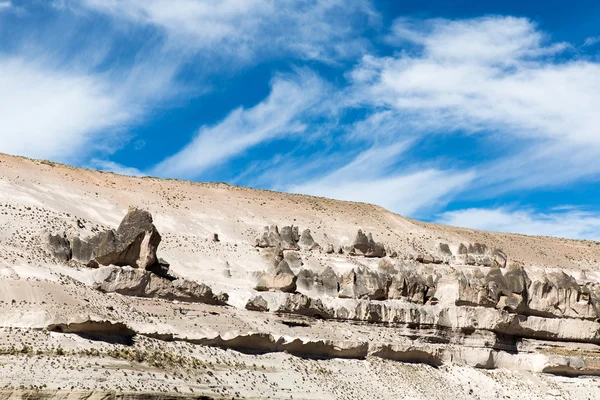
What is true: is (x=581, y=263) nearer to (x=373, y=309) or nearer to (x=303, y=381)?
(x=373, y=309)

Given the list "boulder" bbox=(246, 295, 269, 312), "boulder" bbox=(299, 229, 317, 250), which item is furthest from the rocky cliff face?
"boulder" bbox=(299, 229, 317, 250)

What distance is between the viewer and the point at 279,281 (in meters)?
55.0

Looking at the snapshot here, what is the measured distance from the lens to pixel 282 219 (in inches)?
3312

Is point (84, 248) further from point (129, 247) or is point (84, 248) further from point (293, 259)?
point (293, 259)

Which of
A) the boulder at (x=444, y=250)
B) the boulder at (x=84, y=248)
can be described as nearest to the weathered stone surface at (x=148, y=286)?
the boulder at (x=84, y=248)

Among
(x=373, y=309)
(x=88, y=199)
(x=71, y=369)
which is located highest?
(x=88, y=199)

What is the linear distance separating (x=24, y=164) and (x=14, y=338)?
136ft

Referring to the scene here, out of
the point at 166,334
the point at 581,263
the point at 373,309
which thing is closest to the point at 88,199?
the point at 373,309

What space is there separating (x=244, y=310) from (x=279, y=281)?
177 inches

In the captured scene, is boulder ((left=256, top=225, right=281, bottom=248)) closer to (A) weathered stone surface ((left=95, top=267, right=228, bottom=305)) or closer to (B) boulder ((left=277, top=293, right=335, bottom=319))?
(B) boulder ((left=277, top=293, right=335, bottom=319))

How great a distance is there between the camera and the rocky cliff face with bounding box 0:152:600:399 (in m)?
37.7

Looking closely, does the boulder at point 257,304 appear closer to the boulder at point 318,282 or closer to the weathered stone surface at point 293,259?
the boulder at point 318,282

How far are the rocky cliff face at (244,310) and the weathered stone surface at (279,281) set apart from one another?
10cm

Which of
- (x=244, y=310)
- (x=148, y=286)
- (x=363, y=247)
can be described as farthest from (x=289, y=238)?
(x=148, y=286)
